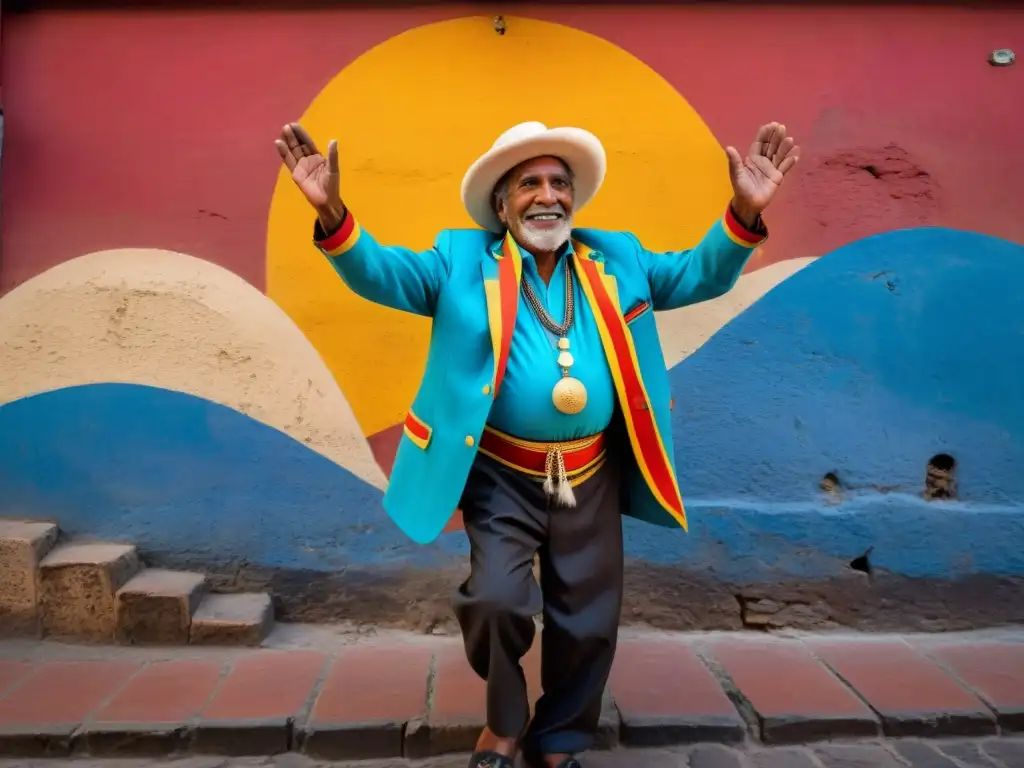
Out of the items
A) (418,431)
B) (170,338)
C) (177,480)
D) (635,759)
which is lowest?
(635,759)

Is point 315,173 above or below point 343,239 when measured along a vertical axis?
above

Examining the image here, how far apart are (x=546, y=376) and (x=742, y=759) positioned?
139 centimetres

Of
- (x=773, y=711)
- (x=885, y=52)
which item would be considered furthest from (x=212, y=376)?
(x=885, y=52)

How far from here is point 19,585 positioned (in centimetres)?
314

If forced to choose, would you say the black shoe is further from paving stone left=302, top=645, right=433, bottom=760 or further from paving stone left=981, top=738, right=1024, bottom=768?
paving stone left=981, top=738, right=1024, bottom=768

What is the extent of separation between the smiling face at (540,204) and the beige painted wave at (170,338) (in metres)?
1.40

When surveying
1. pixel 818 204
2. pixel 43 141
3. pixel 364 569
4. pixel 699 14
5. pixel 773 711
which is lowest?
pixel 773 711

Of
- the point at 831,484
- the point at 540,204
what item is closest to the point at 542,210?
the point at 540,204

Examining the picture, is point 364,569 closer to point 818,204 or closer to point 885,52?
point 818,204

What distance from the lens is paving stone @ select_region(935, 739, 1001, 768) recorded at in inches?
95.8

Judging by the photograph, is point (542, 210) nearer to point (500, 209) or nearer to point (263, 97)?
point (500, 209)

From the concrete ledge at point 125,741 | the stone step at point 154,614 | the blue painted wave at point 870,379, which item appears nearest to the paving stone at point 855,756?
the blue painted wave at point 870,379

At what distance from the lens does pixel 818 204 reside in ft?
10.9

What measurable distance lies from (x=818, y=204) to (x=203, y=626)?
2.99m
